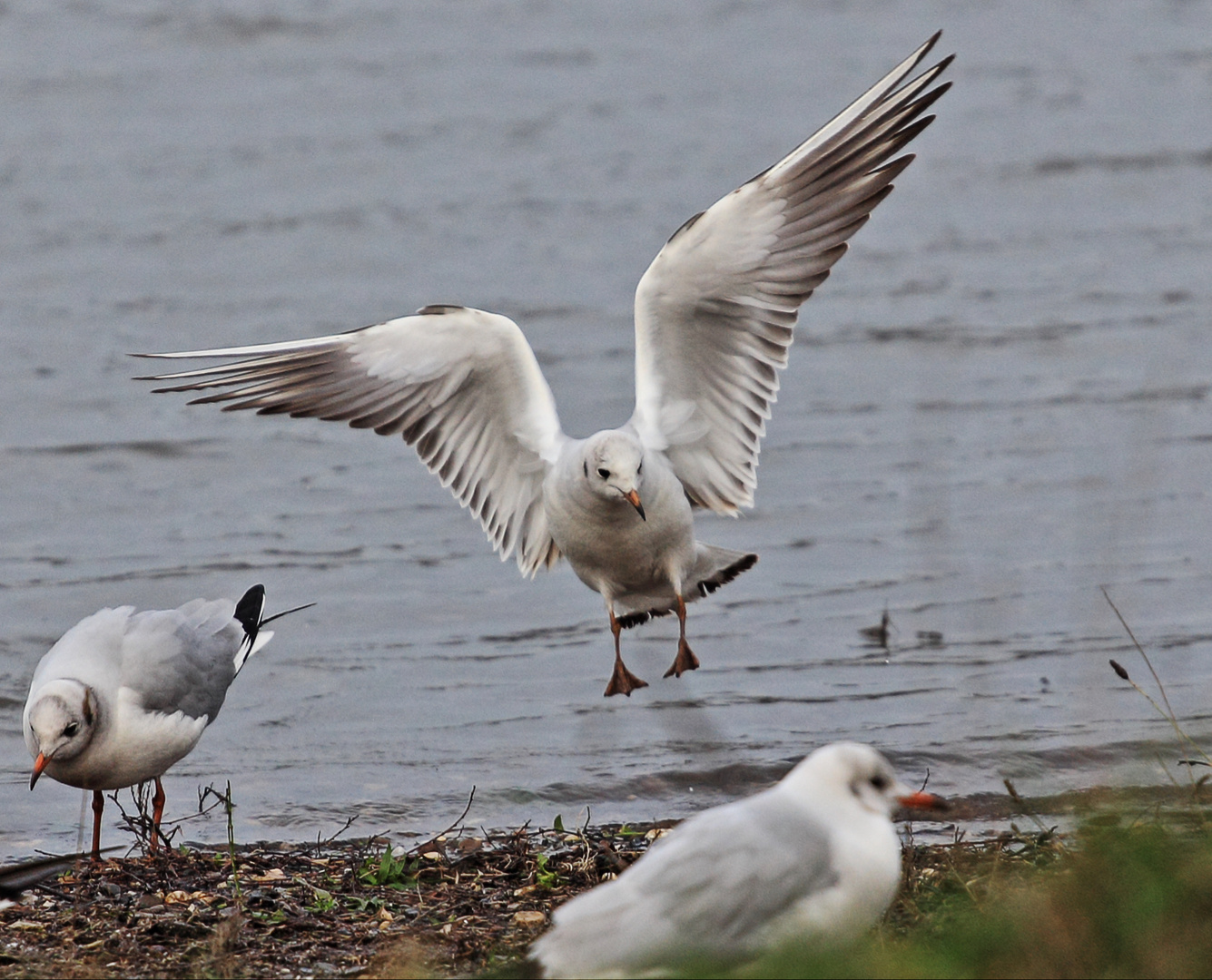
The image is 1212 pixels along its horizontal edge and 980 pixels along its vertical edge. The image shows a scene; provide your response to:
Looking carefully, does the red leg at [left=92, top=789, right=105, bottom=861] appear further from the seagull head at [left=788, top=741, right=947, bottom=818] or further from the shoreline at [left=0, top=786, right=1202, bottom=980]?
the seagull head at [left=788, top=741, right=947, bottom=818]

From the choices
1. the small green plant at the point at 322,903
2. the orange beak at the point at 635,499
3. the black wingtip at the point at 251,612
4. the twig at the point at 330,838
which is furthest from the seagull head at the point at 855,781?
the black wingtip at the point at 251,612

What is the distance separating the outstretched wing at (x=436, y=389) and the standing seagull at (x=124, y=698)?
1.02 metres

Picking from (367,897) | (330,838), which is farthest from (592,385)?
(367,897)

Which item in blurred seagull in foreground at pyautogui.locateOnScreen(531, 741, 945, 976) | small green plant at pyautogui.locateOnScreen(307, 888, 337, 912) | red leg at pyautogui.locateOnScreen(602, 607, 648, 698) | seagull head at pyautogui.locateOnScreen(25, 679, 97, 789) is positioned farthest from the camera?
red leg at pyautogui.locateOnScreen(602, 607, 648, 698)

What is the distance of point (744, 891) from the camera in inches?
151

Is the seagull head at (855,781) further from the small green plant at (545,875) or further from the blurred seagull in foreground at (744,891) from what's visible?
the small green plant at (545,875)

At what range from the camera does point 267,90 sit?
793 inches

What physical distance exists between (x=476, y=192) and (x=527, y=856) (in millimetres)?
12240

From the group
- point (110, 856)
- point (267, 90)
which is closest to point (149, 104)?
point (267, 90)

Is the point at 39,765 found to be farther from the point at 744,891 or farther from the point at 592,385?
the point at 592,385

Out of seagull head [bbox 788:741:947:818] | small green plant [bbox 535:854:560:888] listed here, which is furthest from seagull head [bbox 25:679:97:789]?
seagull head [bbox 788:741:947:818]

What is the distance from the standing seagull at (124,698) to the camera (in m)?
6.42

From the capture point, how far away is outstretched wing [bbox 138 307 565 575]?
7602mm

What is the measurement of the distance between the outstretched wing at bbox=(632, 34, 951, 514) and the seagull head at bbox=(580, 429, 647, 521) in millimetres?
552
